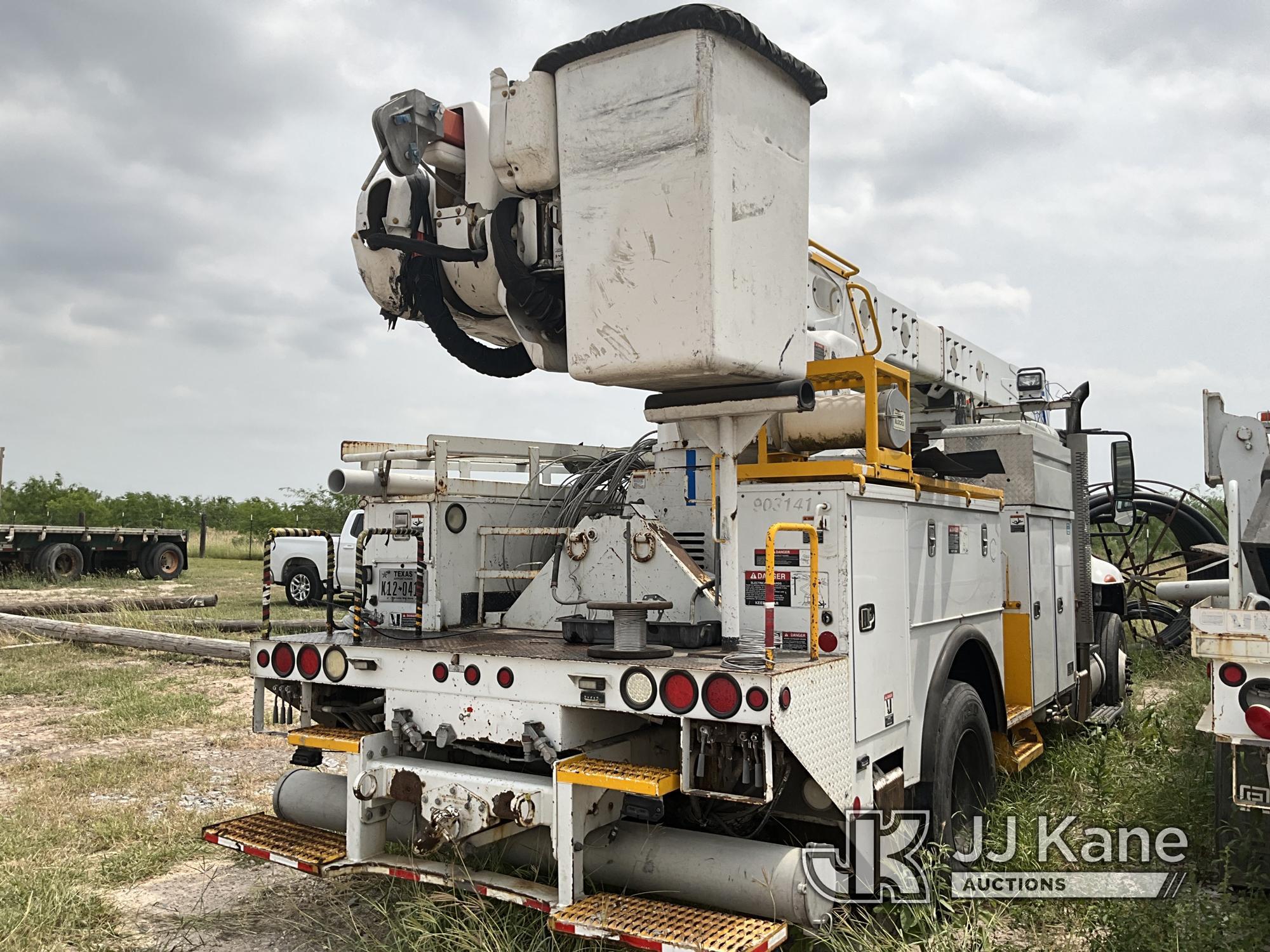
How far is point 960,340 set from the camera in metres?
7.46

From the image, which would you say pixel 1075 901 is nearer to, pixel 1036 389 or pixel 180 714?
pixel 1036 389

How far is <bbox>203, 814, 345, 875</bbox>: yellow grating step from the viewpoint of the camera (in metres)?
4.40

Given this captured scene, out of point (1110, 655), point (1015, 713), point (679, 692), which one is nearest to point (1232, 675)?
point (679, 692)

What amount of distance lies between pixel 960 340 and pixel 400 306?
4242 millimetres

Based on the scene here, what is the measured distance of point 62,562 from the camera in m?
24.3

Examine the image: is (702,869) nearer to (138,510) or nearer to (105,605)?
(105,605)

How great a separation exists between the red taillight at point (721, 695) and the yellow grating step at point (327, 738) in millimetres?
1699

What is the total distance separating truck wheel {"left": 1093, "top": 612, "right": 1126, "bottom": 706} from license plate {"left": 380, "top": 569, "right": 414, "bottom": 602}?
6.07 metres

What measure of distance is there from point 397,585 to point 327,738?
100 cm

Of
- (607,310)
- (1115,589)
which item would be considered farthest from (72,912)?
(1115,589)

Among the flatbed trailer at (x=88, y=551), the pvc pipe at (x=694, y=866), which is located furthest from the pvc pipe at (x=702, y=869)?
the flatbed trailer at (x=88, y=551)

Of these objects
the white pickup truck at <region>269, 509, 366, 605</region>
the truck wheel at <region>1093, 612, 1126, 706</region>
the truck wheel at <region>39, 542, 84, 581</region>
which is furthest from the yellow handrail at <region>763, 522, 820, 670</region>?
the truck wheel at <region>39, 542, 84, 581</region>

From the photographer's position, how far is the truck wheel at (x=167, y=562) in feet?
85.0

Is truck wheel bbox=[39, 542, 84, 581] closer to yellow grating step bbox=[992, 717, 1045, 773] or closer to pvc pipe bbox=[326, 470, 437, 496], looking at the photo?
pvc pipe bbox=[326, 470, 437, 496]
